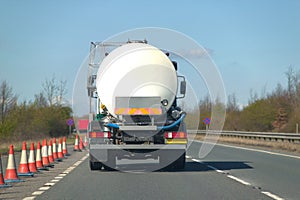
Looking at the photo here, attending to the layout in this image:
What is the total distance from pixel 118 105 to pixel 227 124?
194ft

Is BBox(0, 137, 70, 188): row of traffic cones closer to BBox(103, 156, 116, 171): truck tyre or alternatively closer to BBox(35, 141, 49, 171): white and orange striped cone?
BBox(35, 141, 49, 171): white and orange striped cone

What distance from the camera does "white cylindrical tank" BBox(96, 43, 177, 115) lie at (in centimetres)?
1453

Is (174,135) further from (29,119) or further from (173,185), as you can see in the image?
(29,119)

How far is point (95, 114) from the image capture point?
645 inches

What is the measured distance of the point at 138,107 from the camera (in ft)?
47.7

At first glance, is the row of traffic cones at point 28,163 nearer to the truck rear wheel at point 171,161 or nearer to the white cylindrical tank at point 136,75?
the white cylindrical tank at point 136,75

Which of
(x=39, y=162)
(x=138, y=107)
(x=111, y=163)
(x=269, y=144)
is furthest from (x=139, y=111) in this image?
(x=269, y=144)

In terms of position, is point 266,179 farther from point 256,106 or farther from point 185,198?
point 256,106

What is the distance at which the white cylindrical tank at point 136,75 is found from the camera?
47.7 ft

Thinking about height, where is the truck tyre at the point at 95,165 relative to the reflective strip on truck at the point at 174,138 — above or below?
below

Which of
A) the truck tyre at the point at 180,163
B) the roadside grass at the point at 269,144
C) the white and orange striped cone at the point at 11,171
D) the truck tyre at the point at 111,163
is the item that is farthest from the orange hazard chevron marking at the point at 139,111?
the roadside grass at the point at 269,144

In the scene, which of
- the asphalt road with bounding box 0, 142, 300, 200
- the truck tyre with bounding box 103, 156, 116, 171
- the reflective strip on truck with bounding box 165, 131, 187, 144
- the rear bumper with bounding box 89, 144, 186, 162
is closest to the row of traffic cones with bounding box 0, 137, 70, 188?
the asphalt road with bounding box 0, 142, 300, 200

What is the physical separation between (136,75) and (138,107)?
2.77 ft

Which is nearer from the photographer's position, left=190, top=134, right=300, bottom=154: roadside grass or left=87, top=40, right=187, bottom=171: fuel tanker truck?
left=87, top=40, right=187, bottom=171: fuel tanker truck
